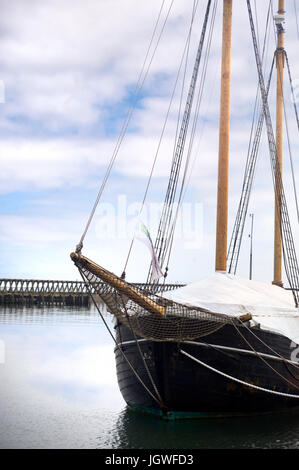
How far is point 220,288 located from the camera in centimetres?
1728

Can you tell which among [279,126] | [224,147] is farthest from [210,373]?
[279,126]

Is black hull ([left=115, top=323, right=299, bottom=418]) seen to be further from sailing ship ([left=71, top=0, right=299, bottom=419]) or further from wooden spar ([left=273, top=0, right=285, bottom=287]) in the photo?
wooden spar ([left=273, top=0, right=285, bottom=287])

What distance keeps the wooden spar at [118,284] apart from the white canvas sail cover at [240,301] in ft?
5.57

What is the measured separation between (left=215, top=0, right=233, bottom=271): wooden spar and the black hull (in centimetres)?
451

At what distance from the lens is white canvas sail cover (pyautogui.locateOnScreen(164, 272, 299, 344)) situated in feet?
52.2

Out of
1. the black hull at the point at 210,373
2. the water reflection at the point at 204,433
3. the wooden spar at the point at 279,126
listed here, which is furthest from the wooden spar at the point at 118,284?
the wooden spar at the point at 279,126

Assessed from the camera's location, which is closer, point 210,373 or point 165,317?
point 165,317

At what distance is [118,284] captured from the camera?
13.9 meters

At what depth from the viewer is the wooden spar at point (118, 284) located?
44.7ft

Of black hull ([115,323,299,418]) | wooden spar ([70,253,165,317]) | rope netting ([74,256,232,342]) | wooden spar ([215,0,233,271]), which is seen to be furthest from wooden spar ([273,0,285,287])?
wooden spar ([70,253,165,317])

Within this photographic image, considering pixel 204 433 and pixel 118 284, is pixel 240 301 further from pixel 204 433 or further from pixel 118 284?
pixel 118 284

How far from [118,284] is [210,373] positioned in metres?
3.37

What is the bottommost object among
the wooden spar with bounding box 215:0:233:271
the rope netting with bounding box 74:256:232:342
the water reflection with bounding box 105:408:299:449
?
the water reflection with bounding box 105:408:299:449

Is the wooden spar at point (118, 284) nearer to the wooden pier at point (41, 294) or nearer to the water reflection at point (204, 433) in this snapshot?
the water reflection at point (204, 433)
